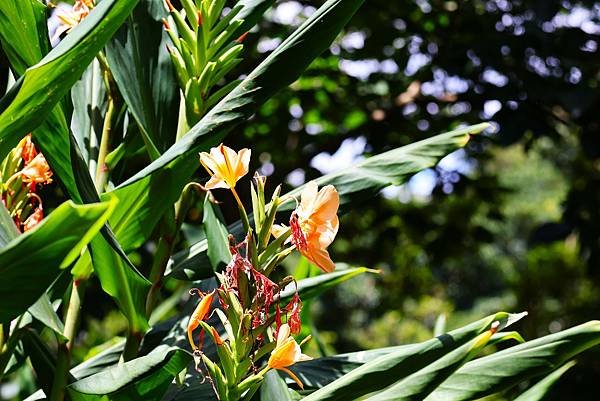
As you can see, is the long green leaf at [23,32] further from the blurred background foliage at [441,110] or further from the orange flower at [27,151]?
the blurred background foliage at [441,110]

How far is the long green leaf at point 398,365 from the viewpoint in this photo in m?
0.65

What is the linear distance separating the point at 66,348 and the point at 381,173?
1.30 feet

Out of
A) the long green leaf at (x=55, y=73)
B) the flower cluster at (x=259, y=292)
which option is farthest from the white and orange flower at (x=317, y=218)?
the long green leaf at (x=55, y=73)

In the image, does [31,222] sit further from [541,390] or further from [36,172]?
[541,390]

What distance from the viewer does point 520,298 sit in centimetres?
529

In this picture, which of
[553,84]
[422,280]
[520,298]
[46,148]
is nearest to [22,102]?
[46,148]

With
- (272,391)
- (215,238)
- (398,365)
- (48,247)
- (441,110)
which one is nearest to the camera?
(48,247)

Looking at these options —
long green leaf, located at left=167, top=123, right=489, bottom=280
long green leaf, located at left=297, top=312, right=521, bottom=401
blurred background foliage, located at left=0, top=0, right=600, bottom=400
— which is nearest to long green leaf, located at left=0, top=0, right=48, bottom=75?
long green leaf, located at left=167, top=123, right=489, bottom=280

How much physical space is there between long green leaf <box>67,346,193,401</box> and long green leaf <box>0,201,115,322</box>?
4.3 inches

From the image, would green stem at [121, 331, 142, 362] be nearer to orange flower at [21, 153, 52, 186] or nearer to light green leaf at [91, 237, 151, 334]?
light green leaf at [91, 237, 151, 334]

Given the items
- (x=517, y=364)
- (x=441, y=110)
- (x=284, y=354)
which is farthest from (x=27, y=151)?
(x=441, y=110)

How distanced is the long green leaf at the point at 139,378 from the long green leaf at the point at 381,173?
0.70 ft

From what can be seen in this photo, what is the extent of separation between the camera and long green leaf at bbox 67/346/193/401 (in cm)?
65

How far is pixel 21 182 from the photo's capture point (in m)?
0.87
